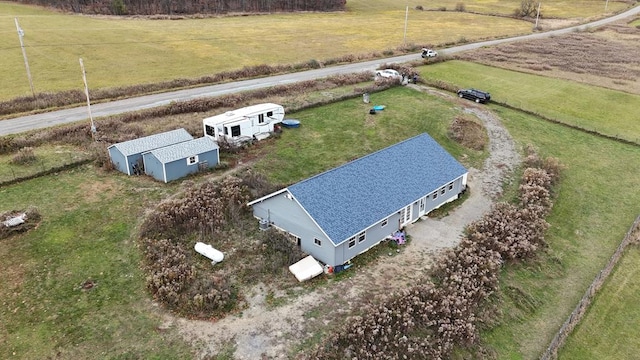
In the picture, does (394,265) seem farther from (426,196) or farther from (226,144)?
(226,144)

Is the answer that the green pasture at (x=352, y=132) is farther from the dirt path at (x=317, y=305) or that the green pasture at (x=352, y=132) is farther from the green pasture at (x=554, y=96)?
the dirt path at (x=317, y=305)

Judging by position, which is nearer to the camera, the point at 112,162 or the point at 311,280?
the point at 311,280

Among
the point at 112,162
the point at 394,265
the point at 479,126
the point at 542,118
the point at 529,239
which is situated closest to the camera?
the point at 394,265

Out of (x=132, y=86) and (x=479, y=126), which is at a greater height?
(x=132, y=86)

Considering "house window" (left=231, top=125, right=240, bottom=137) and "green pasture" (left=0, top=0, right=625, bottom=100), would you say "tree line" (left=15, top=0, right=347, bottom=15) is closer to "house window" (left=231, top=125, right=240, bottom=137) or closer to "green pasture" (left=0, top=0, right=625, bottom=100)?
"green pasture" (left=0, top=0, right=625, bottom=100)

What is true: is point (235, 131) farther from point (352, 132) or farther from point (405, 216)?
point (405, 216)

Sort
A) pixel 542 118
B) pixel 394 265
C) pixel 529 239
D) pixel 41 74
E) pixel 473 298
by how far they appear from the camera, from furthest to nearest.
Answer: pixel 41 74 < pixel 542 118 < pixel 529 239 < pixel 394 265 < pixel 473 298

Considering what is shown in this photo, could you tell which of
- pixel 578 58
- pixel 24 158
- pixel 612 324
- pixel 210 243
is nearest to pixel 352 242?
pixel 210 243

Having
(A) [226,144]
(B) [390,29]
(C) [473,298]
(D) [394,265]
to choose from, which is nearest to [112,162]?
(A) [226,144]
